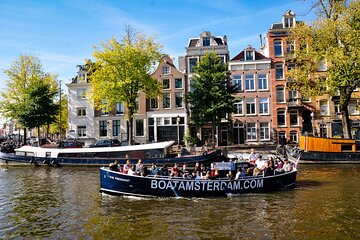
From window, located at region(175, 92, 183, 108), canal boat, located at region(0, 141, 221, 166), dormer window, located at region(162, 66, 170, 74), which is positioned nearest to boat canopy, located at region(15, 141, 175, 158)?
canal boat, located at region(0, 141, 221, 166)

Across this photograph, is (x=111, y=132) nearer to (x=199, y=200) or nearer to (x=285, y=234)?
(x=199, y=200)

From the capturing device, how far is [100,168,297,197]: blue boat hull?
53.8ft

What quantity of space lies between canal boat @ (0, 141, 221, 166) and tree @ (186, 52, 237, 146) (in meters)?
8.18

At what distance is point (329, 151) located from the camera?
29.2m

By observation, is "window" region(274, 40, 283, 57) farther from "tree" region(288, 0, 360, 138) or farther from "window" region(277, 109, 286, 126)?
"tree" region(288, 0, 360, 138)

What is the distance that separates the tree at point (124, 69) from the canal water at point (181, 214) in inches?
589

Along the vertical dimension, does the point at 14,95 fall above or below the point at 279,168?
above

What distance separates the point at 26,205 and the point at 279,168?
15.5 metres

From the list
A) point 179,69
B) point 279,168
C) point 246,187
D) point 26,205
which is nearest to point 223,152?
point 279,168

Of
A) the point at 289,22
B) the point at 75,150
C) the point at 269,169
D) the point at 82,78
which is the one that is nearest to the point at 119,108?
the point at 82,78

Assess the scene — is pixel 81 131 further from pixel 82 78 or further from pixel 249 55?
pixel 249 55

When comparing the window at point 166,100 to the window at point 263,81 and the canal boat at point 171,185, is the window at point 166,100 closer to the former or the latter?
the window at point 263,81

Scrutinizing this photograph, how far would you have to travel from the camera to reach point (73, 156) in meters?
30.3

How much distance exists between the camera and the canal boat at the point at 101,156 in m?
27.6
